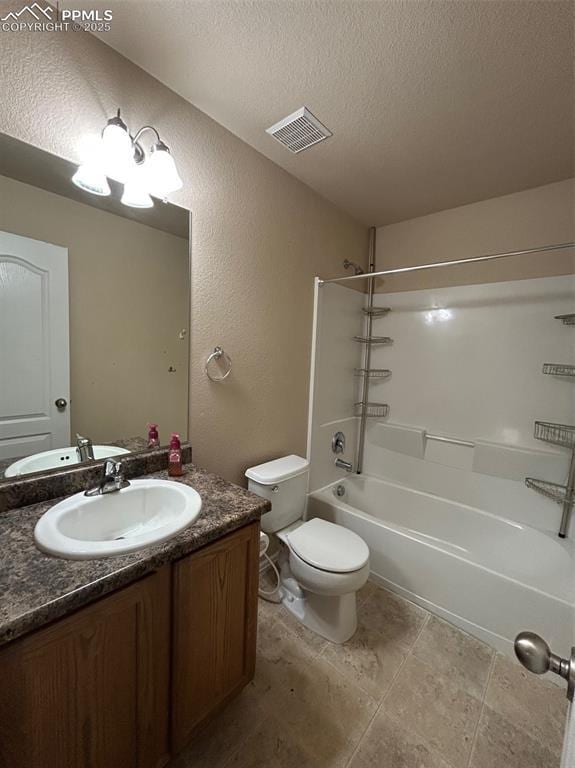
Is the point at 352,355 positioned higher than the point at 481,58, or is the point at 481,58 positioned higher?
the point at 481,58

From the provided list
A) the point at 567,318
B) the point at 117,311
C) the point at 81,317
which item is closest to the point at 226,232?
the point at 117,311

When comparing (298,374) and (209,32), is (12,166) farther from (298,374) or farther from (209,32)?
(298,374)

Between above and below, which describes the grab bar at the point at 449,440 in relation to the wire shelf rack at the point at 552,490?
above

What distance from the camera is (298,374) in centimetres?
209

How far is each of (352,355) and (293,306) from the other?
82 centimetres

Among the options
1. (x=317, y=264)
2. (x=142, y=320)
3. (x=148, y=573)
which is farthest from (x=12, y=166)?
→ (x=317, y=264)

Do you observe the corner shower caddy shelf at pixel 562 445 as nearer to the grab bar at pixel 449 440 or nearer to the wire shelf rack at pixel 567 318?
the wire shelf rack at pixel 567 318

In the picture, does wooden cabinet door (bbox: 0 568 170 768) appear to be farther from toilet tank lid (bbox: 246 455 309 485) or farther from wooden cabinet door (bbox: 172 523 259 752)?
toilet tank lid (bbox: 246 455 309 485)

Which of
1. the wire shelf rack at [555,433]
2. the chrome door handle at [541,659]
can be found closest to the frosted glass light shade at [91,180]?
the chrome door handle at [541,659]

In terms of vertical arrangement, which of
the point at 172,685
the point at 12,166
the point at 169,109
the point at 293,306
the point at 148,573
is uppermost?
the point at 169,109

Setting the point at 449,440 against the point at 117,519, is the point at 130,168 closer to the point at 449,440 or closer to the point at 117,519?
the point at 117,519

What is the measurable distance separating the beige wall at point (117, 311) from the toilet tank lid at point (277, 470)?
0.49 m

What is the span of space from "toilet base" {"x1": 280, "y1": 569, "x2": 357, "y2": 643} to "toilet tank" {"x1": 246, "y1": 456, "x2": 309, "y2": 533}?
1.29 ft

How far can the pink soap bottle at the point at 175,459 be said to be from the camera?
50.8 inches
